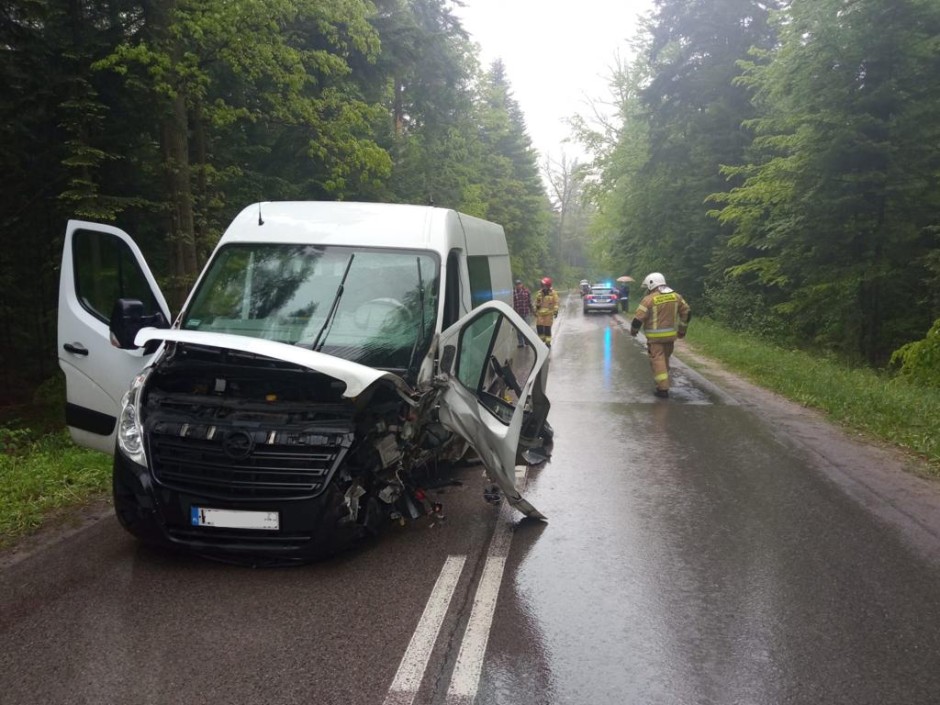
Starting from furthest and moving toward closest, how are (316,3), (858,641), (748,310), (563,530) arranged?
(748,310) < (316,3) < (563,530) < (858,641)

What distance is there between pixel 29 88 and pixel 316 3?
18.9 ft

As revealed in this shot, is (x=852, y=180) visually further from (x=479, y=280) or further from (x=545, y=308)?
(x=479, y=280)

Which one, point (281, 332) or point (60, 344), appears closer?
point (281, 332)

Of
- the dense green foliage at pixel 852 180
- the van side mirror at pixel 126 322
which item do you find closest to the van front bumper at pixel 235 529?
the van side mirror at pixel 126 322

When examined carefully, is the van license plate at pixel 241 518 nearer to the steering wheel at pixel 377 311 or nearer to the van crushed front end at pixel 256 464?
the van crushed front end at pixel 256 464

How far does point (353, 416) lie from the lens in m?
4.52

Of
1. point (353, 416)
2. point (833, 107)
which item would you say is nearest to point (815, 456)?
point (353, 416)

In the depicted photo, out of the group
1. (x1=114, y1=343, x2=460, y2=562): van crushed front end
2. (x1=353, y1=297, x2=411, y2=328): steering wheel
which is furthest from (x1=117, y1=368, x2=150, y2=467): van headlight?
(x1=353, y1=297, x2=411, y2=328): steering wheel

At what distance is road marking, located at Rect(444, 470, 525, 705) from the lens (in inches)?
127

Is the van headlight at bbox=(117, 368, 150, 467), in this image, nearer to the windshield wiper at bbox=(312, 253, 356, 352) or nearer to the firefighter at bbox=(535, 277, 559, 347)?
the windshield wiper at bbox=(312, 253, 356, 352)

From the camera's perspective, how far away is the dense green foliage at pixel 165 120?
390 inches

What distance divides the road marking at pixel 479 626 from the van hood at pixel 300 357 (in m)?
1.32

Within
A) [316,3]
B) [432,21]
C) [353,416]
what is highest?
[432,21]

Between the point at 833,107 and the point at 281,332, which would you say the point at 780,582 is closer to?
the point at 281,332
